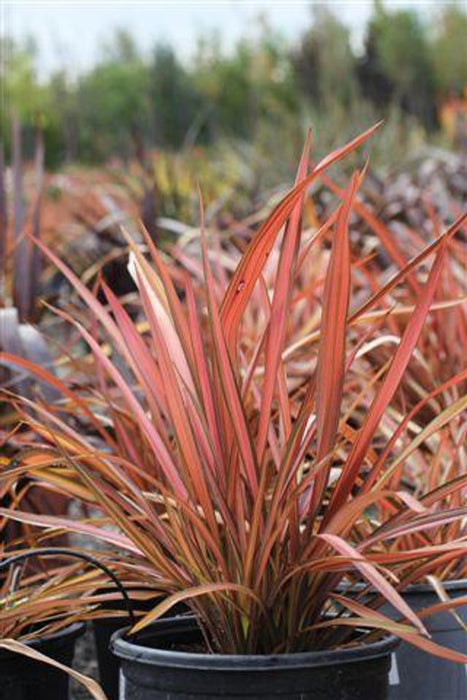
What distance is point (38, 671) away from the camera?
2.25 m

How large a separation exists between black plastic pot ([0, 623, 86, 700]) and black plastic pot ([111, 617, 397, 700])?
41 centimetres

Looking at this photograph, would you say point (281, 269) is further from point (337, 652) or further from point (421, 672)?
point (421, 672)

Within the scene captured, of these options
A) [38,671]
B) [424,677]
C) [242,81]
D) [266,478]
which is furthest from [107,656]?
[242,81]

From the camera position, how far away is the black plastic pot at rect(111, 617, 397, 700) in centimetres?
175

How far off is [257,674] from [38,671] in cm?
61

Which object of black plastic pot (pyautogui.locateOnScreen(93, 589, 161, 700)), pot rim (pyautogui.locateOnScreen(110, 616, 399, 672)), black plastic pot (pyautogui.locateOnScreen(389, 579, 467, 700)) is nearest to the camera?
pot rim (pyautogui.locateOnScreen(110, 616, 399, 672))

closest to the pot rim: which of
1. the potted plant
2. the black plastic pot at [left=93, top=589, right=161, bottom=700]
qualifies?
the potted plant

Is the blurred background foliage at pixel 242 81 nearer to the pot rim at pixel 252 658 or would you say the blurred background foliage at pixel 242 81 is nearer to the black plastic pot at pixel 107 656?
the black plastic pot at pixel 107 656

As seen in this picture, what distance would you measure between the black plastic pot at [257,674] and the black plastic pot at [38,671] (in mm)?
405

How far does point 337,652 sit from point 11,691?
68cm

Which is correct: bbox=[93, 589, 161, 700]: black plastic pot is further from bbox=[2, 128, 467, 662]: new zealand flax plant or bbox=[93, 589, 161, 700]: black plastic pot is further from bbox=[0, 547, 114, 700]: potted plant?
bbox=[2, 128, 467, 662]: new zealand flax plant

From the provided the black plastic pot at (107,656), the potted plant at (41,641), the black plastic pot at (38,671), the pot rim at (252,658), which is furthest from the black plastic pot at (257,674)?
the black plastic pot at (107,656)

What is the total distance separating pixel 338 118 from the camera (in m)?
10.1

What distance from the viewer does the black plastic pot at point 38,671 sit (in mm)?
2203
